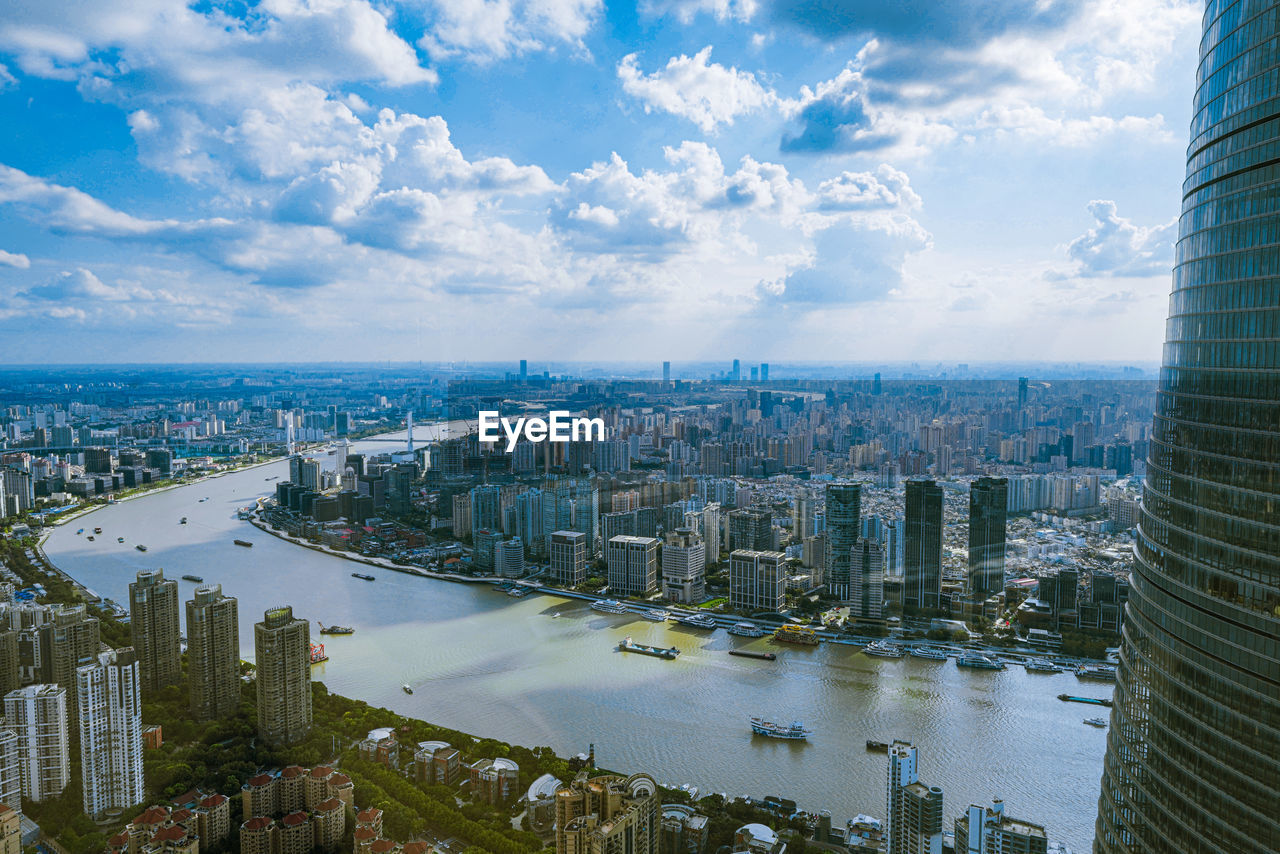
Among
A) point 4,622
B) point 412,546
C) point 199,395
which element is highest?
point 199,395

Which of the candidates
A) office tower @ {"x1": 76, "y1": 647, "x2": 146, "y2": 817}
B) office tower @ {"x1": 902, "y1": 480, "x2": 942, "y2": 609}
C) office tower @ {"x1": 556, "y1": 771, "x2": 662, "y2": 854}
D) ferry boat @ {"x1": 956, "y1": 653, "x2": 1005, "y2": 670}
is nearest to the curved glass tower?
office tower @ {"x1": 556, "y1": 771, "x2": 662, "y2": 854}

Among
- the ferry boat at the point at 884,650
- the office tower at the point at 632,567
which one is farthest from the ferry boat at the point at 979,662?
the office tower at the point at 632,567

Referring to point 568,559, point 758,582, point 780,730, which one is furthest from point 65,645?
point 758,582

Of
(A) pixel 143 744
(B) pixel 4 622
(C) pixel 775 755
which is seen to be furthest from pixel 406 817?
(B) pixel 4 622

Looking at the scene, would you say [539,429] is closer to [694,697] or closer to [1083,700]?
[694,697]

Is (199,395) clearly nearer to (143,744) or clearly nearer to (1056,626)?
(143,744)

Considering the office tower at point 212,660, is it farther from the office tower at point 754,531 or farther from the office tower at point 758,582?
the office tower at point 754,531
